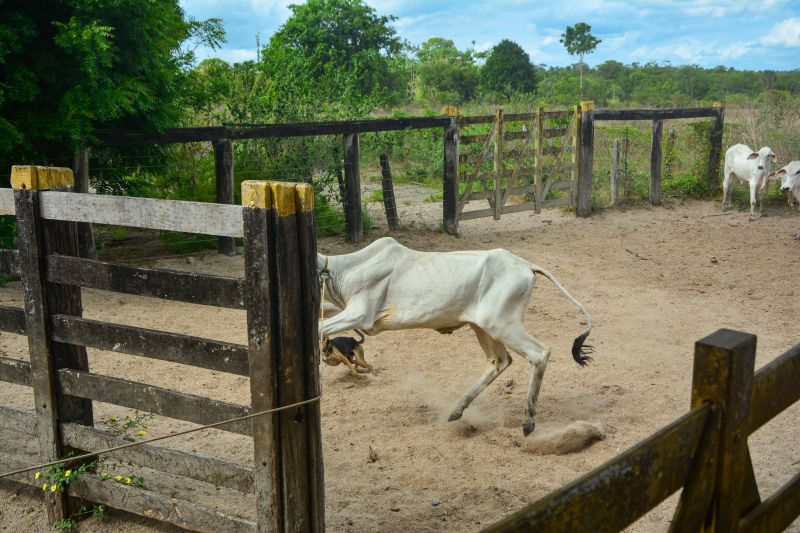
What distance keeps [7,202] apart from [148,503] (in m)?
1.71

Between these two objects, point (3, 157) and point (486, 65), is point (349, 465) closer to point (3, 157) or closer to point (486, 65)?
point (3, 157)

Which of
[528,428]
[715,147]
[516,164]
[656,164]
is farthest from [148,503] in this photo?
[715,147]

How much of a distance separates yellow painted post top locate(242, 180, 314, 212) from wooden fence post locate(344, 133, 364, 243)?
332 inches

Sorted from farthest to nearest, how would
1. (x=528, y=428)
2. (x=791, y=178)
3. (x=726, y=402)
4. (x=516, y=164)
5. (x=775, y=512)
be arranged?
(x=516, y=164) → (x=791, y=178) → (x=528, y=428) → (x=775, y=512) → (x=726, y=402)

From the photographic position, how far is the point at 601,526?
186cm

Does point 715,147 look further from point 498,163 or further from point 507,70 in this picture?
point 507,70

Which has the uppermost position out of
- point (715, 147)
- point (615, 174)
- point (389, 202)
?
point (715, 147)

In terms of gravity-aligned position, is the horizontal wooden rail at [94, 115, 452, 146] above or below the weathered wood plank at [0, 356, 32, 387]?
above

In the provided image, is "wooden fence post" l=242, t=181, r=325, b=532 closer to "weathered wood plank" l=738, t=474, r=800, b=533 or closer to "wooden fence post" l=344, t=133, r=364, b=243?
"weathered wood plank" l=738, t=474, r=800, b=533

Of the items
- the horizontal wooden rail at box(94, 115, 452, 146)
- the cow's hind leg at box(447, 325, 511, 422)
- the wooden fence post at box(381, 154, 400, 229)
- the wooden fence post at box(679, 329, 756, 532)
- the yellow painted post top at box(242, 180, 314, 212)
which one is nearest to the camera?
the wooden fence post at box(679, 329, 756, 532)

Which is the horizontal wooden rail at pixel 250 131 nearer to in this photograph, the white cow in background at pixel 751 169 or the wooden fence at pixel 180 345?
the wooden fence at pixel 180 345

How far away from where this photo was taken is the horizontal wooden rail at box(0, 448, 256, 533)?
3.80 m

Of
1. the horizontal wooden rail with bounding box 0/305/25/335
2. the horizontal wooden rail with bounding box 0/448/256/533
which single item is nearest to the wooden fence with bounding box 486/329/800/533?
the horizontal wooden rail with bounding box 0/448/256/533

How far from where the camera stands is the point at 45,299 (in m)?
4.12
